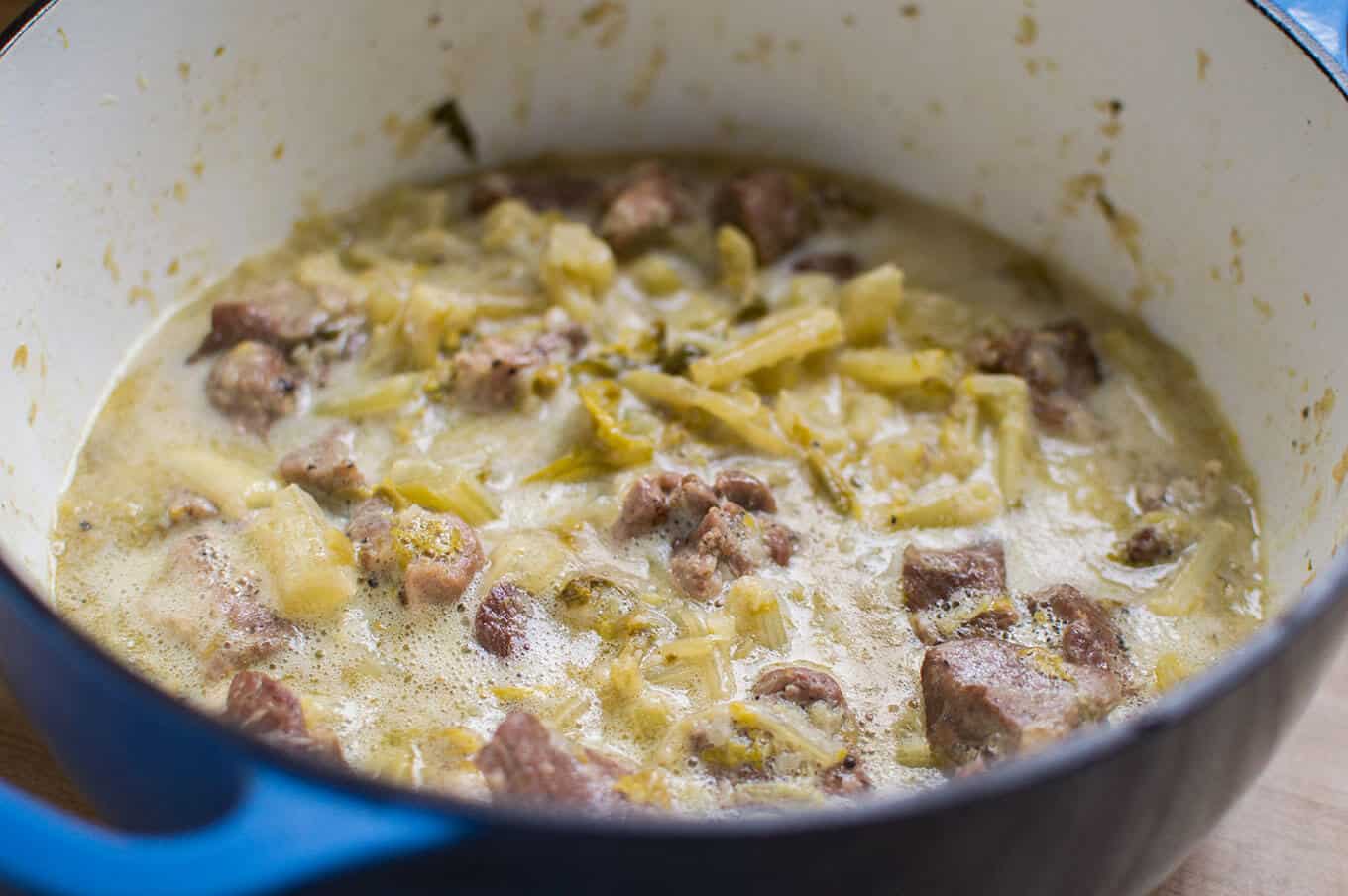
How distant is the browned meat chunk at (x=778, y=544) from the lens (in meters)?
2.57

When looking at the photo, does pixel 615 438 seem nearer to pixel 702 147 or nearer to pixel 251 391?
pixel 251 391

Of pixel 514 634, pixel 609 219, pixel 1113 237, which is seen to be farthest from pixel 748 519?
pixel 1113 237

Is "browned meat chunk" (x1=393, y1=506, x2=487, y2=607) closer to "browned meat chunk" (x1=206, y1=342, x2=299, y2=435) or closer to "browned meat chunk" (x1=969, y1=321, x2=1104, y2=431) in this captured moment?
"browned meat chunk" (x1=206, y1=342, x2=299, y2=435)

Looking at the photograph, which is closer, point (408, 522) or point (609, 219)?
point (408, 522)

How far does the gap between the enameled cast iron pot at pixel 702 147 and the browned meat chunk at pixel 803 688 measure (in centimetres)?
37

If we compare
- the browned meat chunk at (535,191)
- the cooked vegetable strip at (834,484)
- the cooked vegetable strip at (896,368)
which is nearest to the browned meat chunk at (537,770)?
the cooked vegetable strip at (834,484)

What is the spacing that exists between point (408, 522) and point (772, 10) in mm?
1580

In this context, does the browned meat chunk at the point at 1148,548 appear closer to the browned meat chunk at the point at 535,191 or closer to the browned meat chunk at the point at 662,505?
the browned meat chunk at the point at 662,505

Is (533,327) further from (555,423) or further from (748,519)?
(748,519)

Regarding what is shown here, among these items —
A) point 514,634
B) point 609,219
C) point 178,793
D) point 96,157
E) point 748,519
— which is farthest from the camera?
point 609,219

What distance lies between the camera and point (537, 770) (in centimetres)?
201

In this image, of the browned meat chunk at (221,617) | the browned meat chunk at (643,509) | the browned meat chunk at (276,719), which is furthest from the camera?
the browned meat chunk at (643,509)

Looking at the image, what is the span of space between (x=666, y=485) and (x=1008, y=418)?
0.72 metres

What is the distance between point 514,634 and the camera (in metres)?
2.41
